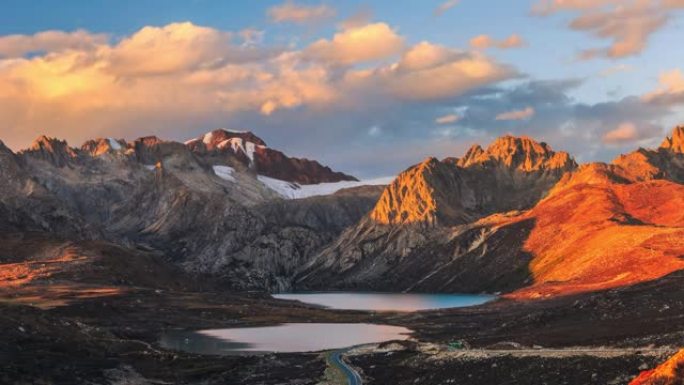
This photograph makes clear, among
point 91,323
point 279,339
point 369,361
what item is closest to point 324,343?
point 279,339

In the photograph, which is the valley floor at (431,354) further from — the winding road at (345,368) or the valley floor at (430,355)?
the winding road at (345,368)

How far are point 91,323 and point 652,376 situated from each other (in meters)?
141

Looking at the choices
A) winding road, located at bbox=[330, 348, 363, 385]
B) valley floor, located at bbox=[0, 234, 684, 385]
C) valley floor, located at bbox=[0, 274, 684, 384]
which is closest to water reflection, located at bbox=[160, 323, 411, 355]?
valley floor, located at bbox=[0, 234, 684, 385]

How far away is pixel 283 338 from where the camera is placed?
487 ft

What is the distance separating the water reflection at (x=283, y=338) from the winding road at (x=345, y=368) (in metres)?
16.4

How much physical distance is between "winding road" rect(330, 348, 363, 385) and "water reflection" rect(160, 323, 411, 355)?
→ 53.9 feet

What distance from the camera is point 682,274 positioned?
14962cm

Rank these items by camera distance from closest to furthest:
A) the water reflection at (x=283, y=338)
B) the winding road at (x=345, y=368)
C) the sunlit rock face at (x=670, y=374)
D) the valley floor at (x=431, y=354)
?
the sunlit rock face at (x=670, y=374) → the valley floor at (x=431, y=354) → the winding road at (x=345, y=368) → the water reflection at (x=283, y=338)

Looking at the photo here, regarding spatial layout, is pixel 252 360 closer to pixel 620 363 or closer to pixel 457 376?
pixel 457 376

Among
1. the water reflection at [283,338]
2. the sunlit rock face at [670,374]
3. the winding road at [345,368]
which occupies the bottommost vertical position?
the water reflection at [283,338]

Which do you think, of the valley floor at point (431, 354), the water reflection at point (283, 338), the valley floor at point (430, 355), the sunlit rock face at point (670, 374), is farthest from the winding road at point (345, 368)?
the sunlit rock face at point (670, 374)

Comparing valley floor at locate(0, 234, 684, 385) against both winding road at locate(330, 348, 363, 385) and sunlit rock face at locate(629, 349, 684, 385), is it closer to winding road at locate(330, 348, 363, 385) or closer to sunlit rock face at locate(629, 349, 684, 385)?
winding road at locate(330, 348, 363, 385)

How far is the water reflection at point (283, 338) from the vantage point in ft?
431

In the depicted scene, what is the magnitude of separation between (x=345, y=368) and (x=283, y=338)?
2282 inches
